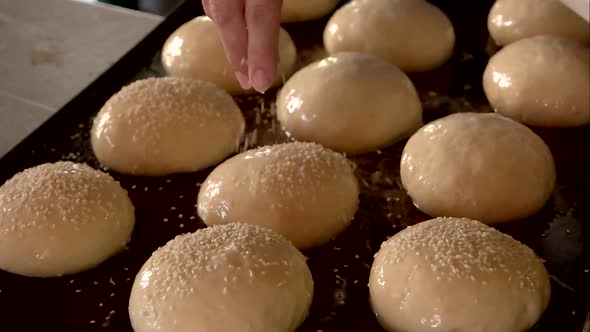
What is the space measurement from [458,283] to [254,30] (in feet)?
1.71

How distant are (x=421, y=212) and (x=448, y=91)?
445 millimetres

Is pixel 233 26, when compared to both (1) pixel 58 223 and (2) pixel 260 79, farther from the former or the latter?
(1) pixel 58 223

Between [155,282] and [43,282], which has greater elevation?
[155,282]

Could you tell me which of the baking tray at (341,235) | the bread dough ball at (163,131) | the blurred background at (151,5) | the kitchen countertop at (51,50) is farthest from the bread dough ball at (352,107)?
the blurred background at (151,5)

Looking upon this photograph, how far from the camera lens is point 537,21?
1899 millimetres

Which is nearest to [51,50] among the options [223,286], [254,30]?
[254,30]

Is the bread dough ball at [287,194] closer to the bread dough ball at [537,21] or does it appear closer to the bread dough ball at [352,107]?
the bread dough ball at [352,107]

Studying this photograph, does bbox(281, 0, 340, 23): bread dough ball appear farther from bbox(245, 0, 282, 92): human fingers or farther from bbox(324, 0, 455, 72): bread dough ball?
bbox(245, 0, 282, 92): human fingers

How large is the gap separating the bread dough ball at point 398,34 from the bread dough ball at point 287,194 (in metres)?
0.50

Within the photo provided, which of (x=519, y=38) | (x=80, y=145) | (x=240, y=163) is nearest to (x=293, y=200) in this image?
(x=240, y=163)

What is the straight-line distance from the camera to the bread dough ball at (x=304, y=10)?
2076 mm

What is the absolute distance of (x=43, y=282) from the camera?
1.36 m

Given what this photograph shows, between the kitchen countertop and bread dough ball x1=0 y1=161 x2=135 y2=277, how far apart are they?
0.49 metres

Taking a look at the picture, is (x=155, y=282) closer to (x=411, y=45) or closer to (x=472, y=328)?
(x=472, y=328)
